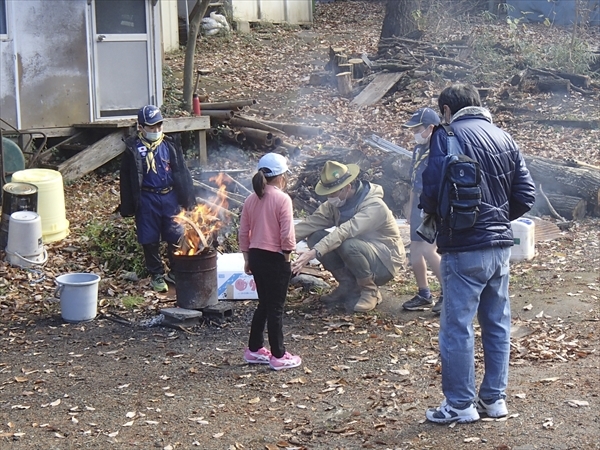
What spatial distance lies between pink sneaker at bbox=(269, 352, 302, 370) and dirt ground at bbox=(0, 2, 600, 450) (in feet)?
0.25

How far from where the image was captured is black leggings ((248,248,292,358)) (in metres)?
6.73

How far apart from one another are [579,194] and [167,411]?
24.3 feet

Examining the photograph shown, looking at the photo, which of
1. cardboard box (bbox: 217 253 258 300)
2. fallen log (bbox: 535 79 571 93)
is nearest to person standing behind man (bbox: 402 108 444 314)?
cardboard box (bbox: 217 253 258 300)

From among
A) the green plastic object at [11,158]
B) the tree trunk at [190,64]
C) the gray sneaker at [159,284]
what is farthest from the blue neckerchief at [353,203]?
the tree trunk at [190,64]

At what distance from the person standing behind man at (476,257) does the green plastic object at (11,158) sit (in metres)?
8.35

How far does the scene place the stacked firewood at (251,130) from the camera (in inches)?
589

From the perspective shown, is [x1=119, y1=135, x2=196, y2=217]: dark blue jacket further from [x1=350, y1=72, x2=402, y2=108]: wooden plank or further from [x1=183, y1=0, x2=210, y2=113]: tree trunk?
[x1=350, y1=72, x2=402, y2=108]: wooden plank

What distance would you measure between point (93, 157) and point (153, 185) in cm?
463

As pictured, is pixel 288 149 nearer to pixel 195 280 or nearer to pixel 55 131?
pixel 55 131

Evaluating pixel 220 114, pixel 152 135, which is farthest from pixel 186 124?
pixel 152 135

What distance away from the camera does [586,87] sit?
684 inches

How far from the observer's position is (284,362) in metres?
6.86

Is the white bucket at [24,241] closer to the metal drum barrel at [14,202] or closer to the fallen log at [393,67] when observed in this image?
the metal drum barrel at [14,202]

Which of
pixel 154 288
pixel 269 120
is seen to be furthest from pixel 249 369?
pixel 269 120
